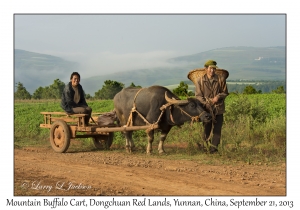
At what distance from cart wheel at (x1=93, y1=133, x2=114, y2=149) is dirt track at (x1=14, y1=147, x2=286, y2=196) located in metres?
1.82

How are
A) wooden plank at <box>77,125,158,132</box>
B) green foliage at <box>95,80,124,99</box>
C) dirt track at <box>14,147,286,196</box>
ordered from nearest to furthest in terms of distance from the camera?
1. dirt track at <box>14,147,286,196</box>
2. wooden plank at <box>77,125,158,132</box>
3. green foliage at <box>95,80,124,99</box>

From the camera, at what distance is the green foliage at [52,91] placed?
36825mm

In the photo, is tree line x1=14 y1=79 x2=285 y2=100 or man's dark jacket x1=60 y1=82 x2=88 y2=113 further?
tree line x1=14 y1=79 x2=285 y2=100

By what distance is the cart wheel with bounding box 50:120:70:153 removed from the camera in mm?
11227

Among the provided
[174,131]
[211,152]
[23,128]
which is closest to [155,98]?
[211,152]

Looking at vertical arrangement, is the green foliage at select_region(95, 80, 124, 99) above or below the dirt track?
above

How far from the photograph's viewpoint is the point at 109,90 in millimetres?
32969

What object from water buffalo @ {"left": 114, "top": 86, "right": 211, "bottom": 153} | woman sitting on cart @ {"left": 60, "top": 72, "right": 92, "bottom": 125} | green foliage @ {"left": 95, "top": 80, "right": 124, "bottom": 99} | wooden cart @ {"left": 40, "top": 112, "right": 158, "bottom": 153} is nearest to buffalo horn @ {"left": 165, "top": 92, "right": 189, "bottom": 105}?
water buffalo @ {"left": 114, "top": 86, "right": 211, "bottom": 153}

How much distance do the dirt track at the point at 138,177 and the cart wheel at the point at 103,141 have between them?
71.8 inches

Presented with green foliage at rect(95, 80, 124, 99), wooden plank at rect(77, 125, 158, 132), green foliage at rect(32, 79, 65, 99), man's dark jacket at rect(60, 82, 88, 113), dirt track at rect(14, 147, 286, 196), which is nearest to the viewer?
dirt track at rect(14, 147, 286, 196)

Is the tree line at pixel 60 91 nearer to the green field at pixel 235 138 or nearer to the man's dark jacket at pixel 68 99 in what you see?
the green field at pixel 235 138

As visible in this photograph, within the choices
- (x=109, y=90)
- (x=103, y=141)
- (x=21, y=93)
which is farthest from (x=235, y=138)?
(x=21, y=93)

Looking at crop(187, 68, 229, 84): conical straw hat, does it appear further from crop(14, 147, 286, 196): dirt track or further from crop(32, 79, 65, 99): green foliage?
crop(32, 79, 65, 99): green foliage

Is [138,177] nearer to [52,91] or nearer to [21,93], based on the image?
[52,91]
